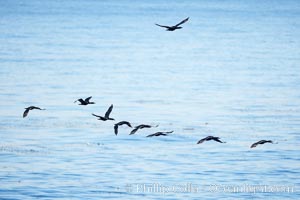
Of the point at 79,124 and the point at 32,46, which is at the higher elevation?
the point at 32,46

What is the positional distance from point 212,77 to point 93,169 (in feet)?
125

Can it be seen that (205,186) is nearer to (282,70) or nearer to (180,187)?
(180,187)

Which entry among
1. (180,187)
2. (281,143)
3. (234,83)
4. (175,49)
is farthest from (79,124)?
(175,49)

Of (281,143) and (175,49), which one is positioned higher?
(175,49)

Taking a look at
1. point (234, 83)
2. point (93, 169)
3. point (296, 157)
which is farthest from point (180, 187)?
point (234, 83)

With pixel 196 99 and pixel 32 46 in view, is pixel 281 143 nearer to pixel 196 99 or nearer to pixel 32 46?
pixel 196 99

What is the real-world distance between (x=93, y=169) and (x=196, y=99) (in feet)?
72.7

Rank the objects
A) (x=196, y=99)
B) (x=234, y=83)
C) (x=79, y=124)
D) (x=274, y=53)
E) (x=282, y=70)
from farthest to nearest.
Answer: (x=274, y=53)
(x=282, y=70)
(x=234, y=83)
(x=196, y=99)
(x=79, y=124)

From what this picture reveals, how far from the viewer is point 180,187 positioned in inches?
1563

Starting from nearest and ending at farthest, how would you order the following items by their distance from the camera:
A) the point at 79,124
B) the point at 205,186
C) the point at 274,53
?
the point at 205,186
the point at 79,124
the point at 274,53

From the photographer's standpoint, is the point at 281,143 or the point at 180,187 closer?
the point at 180,187

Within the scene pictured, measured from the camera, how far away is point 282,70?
84000 millimetres

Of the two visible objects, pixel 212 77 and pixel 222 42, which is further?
pixel 222 42

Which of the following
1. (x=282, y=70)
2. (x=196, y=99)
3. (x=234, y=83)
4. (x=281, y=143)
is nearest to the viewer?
(x=281, y=143)
